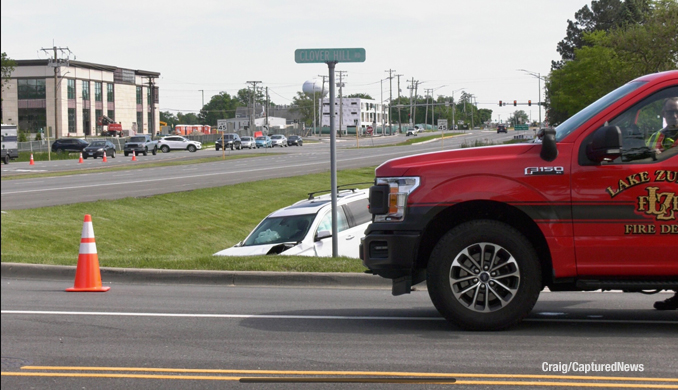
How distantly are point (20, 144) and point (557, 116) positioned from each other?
62016 millimetres

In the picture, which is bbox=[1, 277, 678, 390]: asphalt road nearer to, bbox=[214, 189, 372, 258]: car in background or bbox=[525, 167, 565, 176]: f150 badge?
bbox=[525, 167, 565, 176]: f150 badge

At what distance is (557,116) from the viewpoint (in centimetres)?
9538

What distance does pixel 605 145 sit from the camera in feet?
20.1

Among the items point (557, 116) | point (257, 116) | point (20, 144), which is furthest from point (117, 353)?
point (257, 116)

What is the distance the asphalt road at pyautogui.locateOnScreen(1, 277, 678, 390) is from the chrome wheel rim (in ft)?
0.99

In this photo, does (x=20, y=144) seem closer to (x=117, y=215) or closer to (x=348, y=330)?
→ (x=117, y=215)

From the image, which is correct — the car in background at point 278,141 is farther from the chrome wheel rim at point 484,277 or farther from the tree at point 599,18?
the chrome wheel rim at point 484,277

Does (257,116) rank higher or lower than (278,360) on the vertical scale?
higher

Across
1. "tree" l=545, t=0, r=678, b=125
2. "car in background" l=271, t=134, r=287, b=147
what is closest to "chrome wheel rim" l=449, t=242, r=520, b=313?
"tree" l=545, t=0, r=678, b=125

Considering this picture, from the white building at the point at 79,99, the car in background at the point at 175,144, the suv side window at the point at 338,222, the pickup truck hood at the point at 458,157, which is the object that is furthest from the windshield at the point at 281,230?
the car in background at the point at 175,144

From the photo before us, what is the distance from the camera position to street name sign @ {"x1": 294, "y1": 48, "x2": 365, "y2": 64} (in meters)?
10.7

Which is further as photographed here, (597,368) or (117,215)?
(117,215)

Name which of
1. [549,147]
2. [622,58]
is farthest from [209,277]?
[622,58]

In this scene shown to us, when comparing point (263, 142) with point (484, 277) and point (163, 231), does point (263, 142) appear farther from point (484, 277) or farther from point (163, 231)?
point (484, 277)
